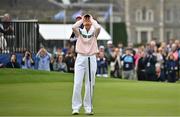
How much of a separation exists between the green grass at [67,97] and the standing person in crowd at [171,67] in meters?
8.68

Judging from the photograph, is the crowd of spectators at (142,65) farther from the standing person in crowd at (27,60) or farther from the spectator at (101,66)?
the standing person in crowd at (27,60)

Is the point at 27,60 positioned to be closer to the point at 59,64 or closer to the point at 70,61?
the point at 70,61

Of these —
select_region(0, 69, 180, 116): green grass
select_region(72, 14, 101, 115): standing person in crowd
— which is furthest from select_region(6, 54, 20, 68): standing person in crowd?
select_region(72, 14, 101, 115): standing person in crowd

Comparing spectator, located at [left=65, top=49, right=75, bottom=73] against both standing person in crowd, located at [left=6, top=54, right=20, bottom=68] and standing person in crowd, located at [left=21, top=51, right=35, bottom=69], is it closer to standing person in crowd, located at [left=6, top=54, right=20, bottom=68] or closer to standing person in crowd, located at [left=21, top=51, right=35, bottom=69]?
standing person in crowd, located at [left=21, top=51, right=35, bottom=69]

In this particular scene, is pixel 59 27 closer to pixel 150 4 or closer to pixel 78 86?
pixel 78 86

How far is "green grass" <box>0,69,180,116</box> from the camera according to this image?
673 inches

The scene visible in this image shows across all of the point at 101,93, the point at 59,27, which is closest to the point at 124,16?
the point at 59,27

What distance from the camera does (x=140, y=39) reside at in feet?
488

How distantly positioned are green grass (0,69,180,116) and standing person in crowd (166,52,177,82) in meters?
8.68

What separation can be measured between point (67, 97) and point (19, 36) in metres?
9.97

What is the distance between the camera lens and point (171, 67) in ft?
115

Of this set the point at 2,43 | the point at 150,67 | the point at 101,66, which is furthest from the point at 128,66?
the point at 2,43

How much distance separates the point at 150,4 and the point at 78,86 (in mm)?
132697

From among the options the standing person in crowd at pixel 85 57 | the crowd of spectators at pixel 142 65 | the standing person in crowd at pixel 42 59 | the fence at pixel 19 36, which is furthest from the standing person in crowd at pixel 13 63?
the standing person in crowd at pixel 85 57
